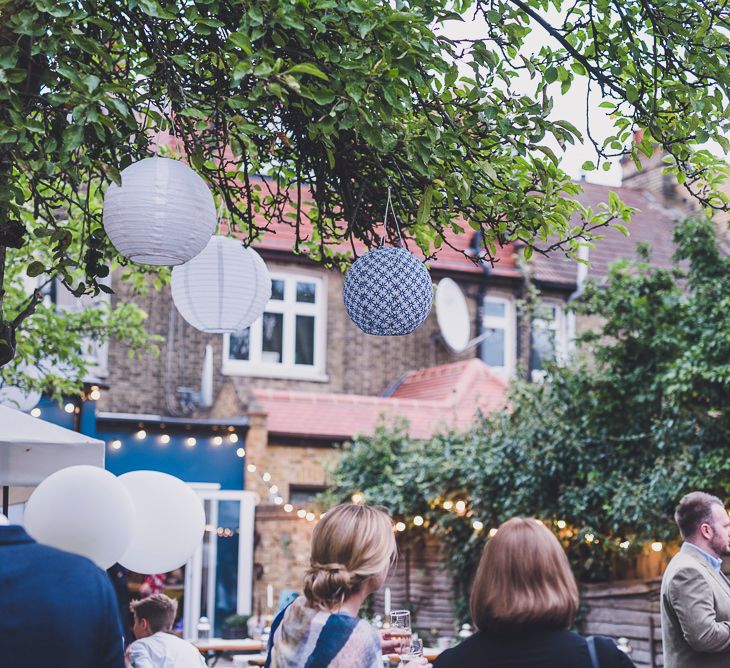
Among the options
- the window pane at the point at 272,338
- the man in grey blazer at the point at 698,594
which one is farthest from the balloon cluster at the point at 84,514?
the window pane at the point at 272,338

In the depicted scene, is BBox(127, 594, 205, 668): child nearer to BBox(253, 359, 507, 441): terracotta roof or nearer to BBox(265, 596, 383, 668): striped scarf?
BBox(265, 596, 383, 668): striped scarf

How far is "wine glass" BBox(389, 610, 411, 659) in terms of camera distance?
3.32m

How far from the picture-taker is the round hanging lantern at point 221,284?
524 centimetres

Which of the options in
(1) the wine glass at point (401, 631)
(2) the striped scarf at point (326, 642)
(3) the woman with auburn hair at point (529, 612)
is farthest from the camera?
(1) the wine glass at point (401, 631)

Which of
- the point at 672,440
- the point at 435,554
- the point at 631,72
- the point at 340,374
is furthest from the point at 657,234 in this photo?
the point at 631,72

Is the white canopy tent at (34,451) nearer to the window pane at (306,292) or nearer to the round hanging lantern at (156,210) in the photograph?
the round hanging lantern at (156,210)

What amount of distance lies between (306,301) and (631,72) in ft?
42.5

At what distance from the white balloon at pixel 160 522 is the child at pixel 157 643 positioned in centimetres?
86

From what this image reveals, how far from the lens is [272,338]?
57.8ft

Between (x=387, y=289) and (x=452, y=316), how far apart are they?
13.0m

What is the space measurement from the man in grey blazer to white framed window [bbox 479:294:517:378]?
13697mm

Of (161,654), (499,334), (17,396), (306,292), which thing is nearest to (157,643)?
(161,654)

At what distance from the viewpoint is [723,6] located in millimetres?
5082

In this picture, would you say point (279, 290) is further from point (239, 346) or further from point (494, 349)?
point (494, 349)
